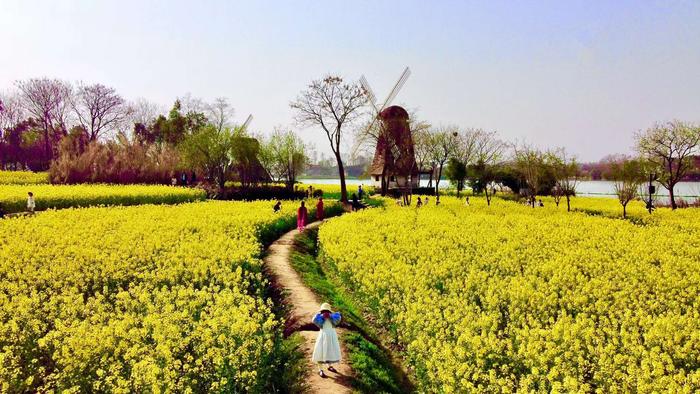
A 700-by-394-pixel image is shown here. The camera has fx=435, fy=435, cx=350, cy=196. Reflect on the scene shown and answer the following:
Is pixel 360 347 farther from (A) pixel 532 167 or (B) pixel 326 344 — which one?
(A) pixel 532 167

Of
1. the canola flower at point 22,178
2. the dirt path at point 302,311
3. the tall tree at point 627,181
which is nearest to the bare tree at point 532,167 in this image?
the tall tree at point 627,181

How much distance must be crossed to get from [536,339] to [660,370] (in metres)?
2.15

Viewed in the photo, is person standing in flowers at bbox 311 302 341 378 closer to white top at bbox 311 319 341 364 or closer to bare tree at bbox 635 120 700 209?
white top at bbox 311 319 341 364

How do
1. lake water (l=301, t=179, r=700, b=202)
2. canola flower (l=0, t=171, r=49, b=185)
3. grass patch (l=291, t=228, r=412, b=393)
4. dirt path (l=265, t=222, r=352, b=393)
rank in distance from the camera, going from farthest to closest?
1. lake water (l=301, t=179, r=700, b=202)
2. canola flower (l=0, t=171, r=49, b=185)
3. grass patch (l=291, t=228, r=412, b=393)
4. dirt path (l=265, t=222, r=352, b=393)

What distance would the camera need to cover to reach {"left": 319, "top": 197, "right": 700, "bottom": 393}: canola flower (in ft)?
25.7

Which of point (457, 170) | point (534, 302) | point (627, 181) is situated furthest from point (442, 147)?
point (534, 302)

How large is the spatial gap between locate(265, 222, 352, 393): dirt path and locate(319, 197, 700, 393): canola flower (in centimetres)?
160

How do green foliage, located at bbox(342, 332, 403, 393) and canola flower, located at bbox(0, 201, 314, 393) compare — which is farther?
green foliage, located at bbox(342, 332, 403, 393)

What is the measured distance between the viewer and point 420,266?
1488cm

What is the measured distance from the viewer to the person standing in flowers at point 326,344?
8945 mm

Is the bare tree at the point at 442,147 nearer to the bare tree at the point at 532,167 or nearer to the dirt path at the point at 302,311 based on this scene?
the bare tree at the point at 532,167

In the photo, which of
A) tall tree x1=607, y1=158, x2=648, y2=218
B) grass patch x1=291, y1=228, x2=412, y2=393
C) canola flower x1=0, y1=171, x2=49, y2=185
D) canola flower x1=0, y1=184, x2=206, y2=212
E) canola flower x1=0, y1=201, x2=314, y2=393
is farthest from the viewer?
canola flower x1=0, y1=171, x2=49, y2=185

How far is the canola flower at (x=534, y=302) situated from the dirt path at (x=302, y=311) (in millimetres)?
1597

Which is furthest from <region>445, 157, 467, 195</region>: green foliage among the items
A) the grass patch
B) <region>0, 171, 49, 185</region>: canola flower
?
<region>0, 171, 49, 185</region>: canola flower
